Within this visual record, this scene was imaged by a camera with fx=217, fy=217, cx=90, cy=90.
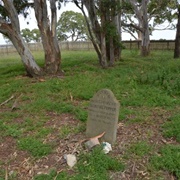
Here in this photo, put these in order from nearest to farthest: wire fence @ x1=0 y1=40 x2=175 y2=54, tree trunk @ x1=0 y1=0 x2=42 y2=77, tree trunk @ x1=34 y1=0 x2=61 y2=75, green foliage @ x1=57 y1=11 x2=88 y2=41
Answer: tree trunk @ x1=0 y1=0 x2=42 y2=77, tree trunk @ x1=34 y1=0 x2=61 y2=75, wire fence @ x1=0 y1=40 x2=175 y2=54, green foliage @ x1=57 y1=11 x2=88 y2=41

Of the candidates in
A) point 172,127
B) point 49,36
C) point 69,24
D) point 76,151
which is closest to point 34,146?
point 76,151

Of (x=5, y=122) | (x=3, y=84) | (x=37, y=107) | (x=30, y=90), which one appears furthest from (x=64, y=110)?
(x=3, y=84)

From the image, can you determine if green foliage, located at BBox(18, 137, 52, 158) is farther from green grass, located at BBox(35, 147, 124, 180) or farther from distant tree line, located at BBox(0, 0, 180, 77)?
distant tree line, located at BBox(0, 0, 180, 77)

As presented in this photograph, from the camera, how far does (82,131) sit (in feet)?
11.4

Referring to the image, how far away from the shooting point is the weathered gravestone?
3.01m

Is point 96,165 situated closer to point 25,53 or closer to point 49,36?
point 25,53

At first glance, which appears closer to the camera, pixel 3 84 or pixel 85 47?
pixel 3 84

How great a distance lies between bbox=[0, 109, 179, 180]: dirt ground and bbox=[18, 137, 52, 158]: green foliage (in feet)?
0.23

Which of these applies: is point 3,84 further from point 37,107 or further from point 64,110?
point 64,110

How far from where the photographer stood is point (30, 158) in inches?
113

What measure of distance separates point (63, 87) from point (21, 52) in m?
2.24

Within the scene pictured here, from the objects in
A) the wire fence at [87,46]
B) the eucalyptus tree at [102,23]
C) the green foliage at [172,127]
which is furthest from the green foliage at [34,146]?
the wire fence at [87,46]

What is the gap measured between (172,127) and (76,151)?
1520 mm

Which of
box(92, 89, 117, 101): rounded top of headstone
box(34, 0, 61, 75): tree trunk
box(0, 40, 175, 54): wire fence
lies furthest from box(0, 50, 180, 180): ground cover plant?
box(0, 40, 175, 54): wire fence
